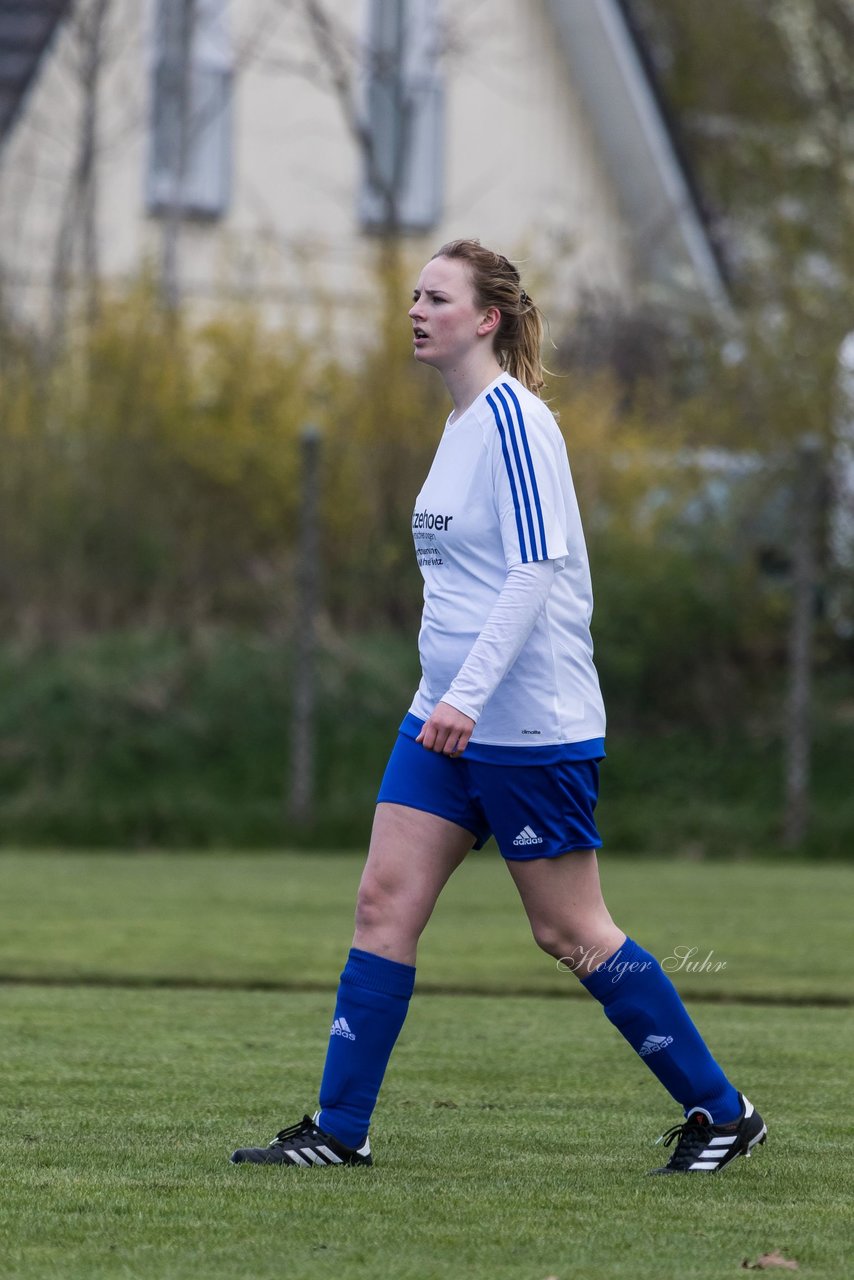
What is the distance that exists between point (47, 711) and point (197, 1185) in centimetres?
1036

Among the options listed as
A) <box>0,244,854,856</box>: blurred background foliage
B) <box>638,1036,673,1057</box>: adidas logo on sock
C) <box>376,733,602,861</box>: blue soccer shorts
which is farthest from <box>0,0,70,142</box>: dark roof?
<box>638,1036,673,1057</box>: adidas logo on sock

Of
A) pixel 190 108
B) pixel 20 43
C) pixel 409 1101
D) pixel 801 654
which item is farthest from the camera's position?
pixel 20 43

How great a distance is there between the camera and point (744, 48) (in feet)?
106

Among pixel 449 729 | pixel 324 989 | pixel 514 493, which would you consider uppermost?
pixel 514 493

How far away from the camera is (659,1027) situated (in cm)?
505

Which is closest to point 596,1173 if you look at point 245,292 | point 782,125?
point 245,292

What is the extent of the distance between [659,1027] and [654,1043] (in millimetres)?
38

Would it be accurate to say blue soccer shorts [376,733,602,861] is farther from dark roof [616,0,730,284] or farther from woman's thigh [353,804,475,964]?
dark roof [616,0,730,284]

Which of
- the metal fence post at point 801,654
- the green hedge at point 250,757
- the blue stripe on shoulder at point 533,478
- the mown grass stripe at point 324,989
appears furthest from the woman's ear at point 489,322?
the green hedge at point 250,757

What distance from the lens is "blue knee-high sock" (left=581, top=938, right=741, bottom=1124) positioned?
504 cm

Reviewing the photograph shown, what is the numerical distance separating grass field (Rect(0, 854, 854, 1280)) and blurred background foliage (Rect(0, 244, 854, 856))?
11.7 feet

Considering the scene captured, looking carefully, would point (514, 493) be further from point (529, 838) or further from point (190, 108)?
point (190, 108)

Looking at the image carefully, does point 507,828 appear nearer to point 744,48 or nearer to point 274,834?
point 274,834

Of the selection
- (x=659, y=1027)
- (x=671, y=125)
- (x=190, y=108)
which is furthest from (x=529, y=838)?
(x=671, y=125)
